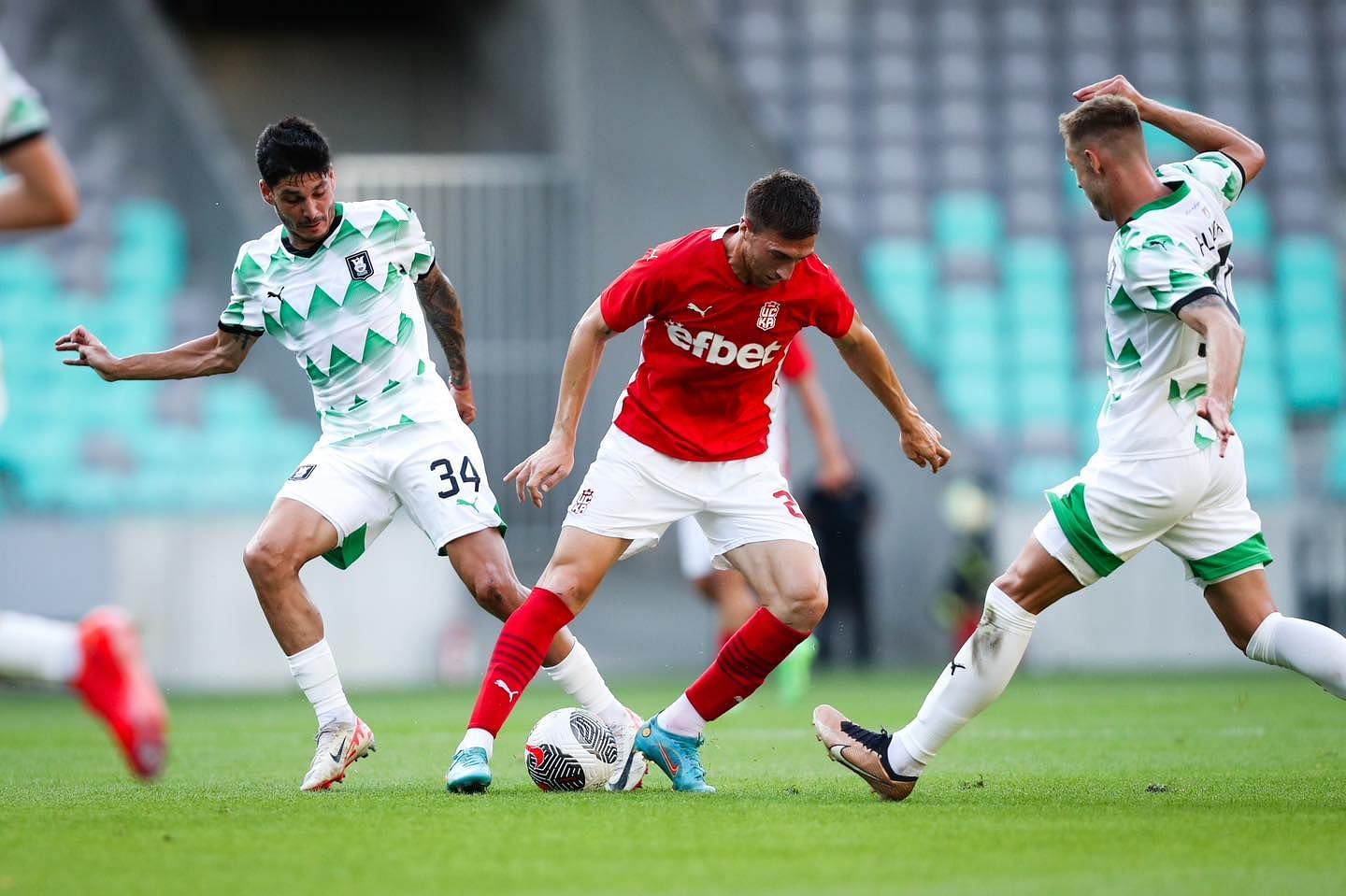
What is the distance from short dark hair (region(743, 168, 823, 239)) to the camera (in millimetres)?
5270

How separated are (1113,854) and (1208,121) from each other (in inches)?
101

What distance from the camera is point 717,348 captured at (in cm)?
566

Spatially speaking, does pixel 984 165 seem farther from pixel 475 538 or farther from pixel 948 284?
pixel 475 538

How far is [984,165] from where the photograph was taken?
56.5 ft

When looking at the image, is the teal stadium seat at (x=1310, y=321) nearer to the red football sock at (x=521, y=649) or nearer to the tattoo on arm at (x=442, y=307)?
the tattoo on arm at (x=442, y=307)

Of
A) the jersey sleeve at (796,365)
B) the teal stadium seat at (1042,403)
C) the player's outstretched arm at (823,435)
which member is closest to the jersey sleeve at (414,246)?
the jersey sleeve at (796,365)

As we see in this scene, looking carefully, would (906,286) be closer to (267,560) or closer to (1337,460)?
(1337,460)

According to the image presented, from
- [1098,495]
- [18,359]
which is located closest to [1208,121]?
[1098,495]

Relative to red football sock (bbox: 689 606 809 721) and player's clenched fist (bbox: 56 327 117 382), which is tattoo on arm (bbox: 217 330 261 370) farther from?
red football sock (bbox: 689 606 809 721)

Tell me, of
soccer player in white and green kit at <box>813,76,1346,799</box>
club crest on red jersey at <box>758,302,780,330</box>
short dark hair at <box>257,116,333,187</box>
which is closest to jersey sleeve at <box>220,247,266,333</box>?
short dark hair at <box>257,116,333,187</box>

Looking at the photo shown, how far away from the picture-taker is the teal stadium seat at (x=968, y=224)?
16797 mm

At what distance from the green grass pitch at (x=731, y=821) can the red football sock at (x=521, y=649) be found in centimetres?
33

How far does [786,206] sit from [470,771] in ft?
6.70

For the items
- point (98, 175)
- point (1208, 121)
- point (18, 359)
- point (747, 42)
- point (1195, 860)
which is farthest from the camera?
point (747, 42)
